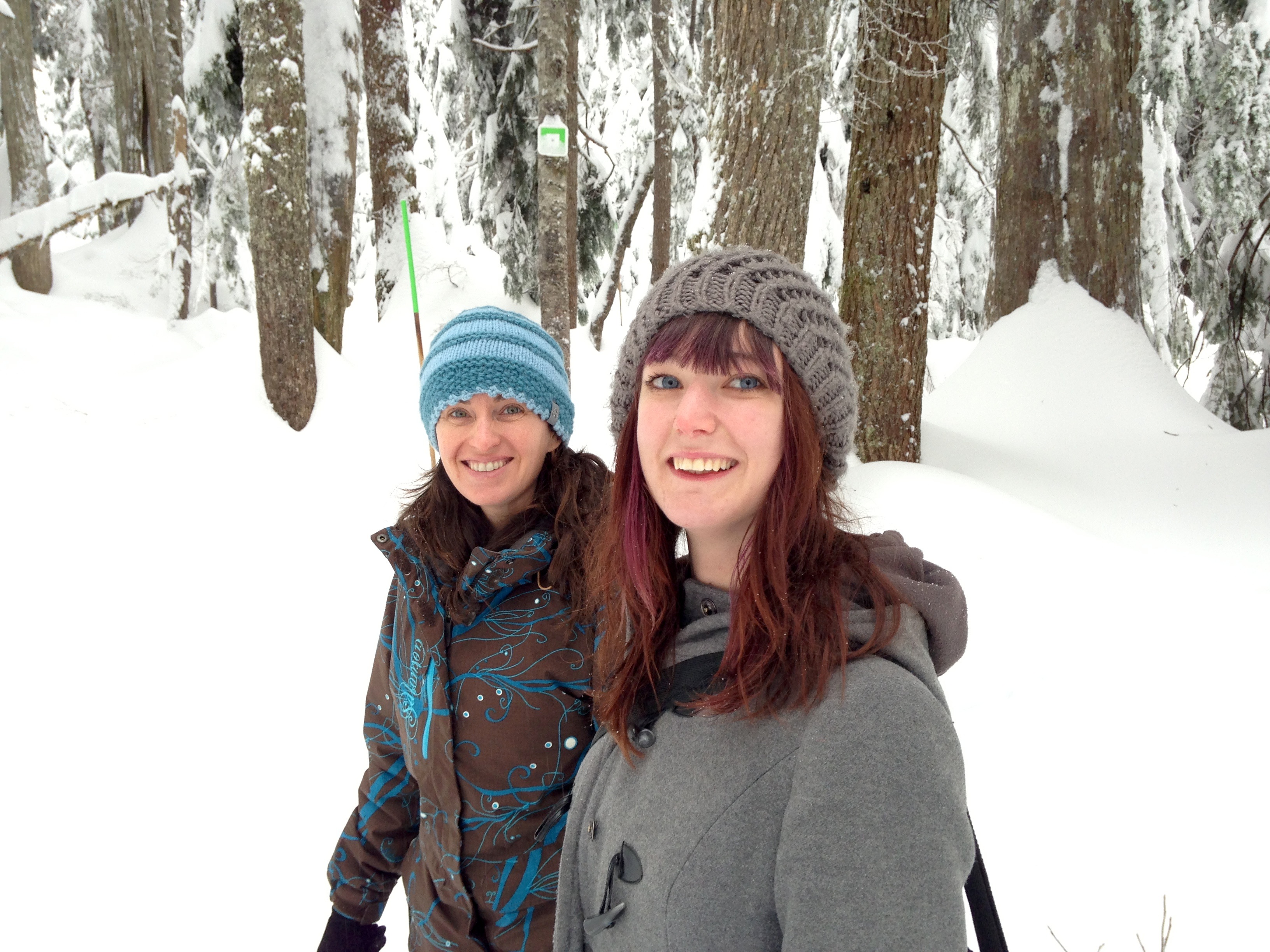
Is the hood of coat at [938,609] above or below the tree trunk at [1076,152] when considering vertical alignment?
below

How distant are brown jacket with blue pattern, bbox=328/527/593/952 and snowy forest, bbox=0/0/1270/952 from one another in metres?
0.93

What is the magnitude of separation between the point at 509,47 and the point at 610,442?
5.99 metres

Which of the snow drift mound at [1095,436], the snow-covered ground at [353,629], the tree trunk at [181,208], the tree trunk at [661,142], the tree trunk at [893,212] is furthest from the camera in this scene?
the tree trunk at [661,142]

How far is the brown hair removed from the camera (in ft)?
5.79

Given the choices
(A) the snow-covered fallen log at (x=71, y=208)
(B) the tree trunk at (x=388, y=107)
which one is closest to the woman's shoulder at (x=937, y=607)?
(A) the snow-covered fallen log at (x=71, y=208)

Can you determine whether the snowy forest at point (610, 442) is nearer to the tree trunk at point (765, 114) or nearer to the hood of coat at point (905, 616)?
the tree trunk at point (765, 114)

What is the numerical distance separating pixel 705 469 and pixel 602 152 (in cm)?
1331

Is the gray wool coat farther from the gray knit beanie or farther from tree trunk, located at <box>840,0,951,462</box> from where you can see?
tree trunk, located at <box>840,0,951,462</box>

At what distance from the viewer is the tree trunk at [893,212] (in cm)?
462

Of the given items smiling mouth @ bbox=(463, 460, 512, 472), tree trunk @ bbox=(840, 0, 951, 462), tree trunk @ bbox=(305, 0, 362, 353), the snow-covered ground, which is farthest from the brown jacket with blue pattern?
tree trunk @ bbox=(305, 0, 362, 353)

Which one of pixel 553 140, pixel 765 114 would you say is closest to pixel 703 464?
pixel 765 114

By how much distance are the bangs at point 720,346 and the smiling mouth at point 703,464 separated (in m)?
0.13

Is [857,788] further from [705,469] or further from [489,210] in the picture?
[489,210]

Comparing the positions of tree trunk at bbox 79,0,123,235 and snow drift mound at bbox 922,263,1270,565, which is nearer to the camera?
snow drift mound at bbox 922,263,1270,565
